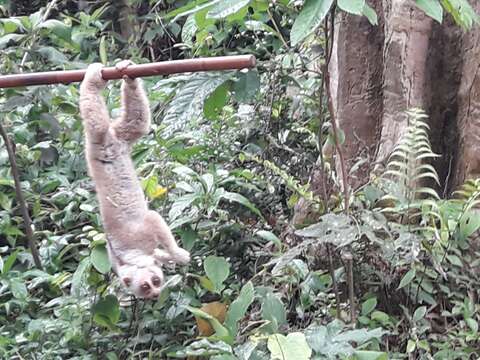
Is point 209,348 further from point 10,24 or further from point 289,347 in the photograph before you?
point 10,24

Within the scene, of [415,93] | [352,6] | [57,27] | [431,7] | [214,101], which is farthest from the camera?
[57,27]

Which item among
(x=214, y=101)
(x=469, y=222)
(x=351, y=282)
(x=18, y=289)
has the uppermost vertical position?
(x=214, y=101)

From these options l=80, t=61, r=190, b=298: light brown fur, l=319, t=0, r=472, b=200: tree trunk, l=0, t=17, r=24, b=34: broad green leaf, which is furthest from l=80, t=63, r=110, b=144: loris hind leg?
l=0, t=17, r=24, b=34: broad green leaf

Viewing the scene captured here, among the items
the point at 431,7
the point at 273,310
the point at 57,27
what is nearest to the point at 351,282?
the point at 273,310

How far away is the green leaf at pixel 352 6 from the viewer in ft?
7.61

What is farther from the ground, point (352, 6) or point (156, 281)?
point (352, 6)

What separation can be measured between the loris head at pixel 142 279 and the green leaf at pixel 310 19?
72 centimetres

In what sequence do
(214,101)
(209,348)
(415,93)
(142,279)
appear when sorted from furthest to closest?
1. (415,93)
2. (214,101)
3. (209,348)
4. (142,279)

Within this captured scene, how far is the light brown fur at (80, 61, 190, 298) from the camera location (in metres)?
2.26

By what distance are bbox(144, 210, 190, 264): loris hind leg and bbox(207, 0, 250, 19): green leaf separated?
1.85 feet

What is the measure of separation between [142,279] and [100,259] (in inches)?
50.3

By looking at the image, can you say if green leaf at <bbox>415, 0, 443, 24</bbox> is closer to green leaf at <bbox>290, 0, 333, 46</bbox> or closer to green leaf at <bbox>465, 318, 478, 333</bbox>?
green leaf at <bbox>290, 0, 333, 46</bbox>

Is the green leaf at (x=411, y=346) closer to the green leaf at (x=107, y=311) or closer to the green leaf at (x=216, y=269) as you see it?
the green leaf at (x=216, y=269)

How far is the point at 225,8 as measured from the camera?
2.38m
